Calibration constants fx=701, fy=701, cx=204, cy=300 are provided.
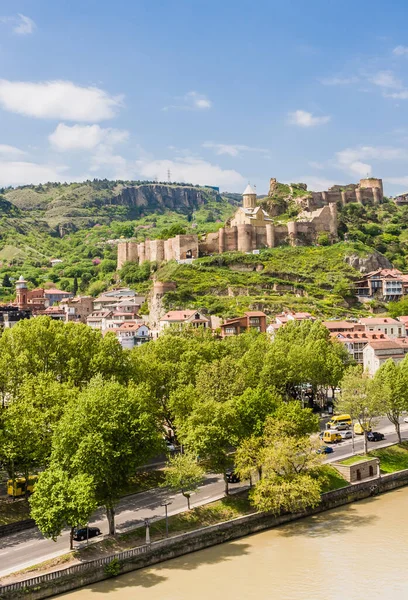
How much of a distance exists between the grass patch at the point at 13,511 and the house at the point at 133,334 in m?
46.8

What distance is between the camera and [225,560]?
28.9 metres

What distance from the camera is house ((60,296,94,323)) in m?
105

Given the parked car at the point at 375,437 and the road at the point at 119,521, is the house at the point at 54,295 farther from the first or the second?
the road at the point at 119,521

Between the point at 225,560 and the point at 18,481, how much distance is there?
11.2 meters

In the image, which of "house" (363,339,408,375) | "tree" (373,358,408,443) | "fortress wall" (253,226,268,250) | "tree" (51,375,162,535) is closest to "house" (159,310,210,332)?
"house" (363,339,408,375)

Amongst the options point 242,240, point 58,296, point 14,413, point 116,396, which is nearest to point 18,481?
point 14,413

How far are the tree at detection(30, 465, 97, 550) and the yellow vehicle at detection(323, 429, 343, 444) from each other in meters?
21.5

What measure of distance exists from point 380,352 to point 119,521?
43.5 meters

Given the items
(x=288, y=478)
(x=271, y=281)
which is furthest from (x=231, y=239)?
(x=288, y=478)

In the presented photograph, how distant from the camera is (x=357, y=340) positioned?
72312mm

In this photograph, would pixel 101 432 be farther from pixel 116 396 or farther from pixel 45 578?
pixel 45 578

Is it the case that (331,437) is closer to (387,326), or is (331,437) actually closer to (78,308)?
(387,326)

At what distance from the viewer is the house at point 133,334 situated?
7981 centimetres

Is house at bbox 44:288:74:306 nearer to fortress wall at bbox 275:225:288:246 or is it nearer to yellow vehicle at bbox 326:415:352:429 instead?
fortress wall at bbox 275:225:288:246
